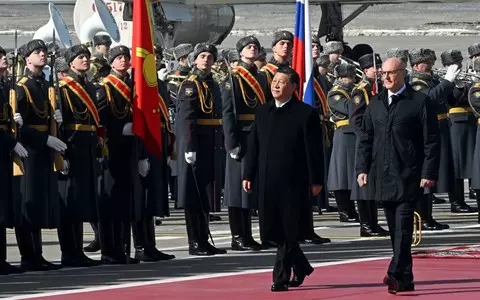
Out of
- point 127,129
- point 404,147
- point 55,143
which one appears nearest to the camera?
point 404,147

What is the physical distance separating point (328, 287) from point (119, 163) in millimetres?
3023

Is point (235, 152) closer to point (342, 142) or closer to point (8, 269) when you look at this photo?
point (8, 269)

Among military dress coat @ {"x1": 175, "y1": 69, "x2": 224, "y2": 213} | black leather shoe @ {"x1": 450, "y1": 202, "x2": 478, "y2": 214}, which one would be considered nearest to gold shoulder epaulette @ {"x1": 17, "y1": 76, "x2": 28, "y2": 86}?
military dress coat @ {"x1": 175, "y1": 69, "x2": 224, "y2": 213}

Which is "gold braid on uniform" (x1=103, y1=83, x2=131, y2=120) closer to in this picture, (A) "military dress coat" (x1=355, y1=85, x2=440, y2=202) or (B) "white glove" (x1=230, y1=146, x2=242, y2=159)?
(B) "white glove" (x1=230, y1=146, x2=242, y2=159)

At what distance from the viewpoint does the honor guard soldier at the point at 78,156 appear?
1496 cm

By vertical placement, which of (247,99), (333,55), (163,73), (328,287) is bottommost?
(328,287)

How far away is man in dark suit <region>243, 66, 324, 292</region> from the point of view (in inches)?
505

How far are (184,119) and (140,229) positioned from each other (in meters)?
1.12

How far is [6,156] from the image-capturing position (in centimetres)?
1442

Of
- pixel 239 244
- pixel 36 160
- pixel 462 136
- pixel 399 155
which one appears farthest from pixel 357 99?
pixel 399 155

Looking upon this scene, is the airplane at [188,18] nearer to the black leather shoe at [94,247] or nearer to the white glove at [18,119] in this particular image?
the black leather shoe at [94,247]

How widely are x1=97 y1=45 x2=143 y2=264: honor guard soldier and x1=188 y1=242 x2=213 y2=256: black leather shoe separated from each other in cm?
74

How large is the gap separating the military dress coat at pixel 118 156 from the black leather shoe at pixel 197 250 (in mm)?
765

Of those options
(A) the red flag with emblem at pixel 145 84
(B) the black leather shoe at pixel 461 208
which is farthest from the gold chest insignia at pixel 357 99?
(B) the black leather shoe at pixel 461 208
